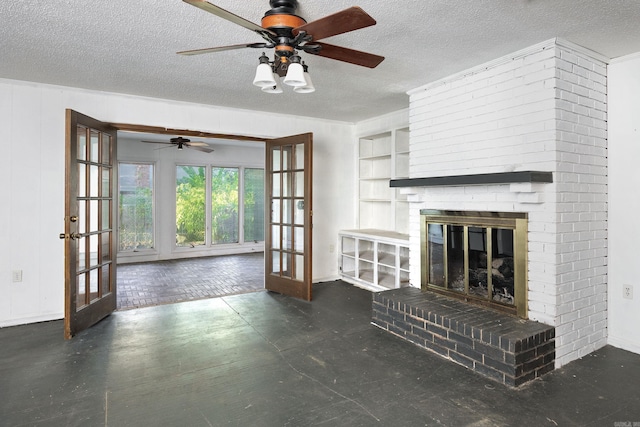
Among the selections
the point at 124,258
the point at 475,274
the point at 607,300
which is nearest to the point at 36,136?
the point at 124,258

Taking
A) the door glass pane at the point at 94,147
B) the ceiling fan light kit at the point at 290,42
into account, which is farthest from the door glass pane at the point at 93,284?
the ceiling fan light kit at the point at 290,42

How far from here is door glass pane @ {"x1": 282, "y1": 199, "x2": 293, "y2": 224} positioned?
4.95 meters

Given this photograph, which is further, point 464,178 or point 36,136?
point 36,136

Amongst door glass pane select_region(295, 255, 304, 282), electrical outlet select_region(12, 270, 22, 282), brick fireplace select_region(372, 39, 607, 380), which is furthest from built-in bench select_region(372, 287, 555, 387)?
electrical outlet select_region(12, 270, 22, 282)

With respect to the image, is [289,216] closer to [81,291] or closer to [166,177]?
[81,291]

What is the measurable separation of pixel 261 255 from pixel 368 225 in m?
3.47

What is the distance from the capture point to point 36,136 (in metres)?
3.85

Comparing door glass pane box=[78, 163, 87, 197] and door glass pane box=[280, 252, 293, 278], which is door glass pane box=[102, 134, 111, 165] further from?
door glass pane box=[280, 252, 293, 278]

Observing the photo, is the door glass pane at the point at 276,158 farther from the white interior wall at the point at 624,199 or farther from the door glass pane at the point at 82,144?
the white interior wall at the point at 624,199

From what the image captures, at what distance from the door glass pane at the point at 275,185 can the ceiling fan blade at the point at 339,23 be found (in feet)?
10.2

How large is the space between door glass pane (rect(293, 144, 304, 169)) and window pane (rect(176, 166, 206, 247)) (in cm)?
430

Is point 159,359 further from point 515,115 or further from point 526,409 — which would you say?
point 515,115

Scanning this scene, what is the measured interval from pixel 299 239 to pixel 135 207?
186 inches

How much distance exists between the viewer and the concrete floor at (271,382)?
2180mm
